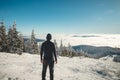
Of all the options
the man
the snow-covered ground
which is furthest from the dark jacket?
the snow-covered ground

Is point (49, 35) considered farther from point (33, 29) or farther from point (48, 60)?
point (33, 29)

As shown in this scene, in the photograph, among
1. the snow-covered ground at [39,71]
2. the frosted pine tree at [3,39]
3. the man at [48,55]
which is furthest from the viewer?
the frosted pine tree at [3,39]

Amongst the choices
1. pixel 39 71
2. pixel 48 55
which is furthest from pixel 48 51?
pixel 39 71

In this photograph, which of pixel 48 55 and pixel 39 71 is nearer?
pixel 48 55

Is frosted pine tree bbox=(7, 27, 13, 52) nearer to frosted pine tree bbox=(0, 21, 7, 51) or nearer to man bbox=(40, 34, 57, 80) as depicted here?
frosted pine tree bbox=(0, 21, 7, 51)

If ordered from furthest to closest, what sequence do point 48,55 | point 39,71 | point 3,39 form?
point 3,39
point 39,71
point 48,55

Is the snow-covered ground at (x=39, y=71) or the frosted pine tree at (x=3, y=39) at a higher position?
the frosted pine tree at (x=3, y=39)

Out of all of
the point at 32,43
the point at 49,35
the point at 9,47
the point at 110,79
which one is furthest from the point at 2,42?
the point at 49,35

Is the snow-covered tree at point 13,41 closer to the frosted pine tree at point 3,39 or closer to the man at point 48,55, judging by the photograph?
the frosted pine tree at point 3,39

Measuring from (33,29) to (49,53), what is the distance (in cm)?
6369

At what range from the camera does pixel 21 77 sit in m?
13.0

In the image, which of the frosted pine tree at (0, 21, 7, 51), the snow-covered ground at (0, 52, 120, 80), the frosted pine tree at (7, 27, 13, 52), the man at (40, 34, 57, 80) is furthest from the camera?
the frosted pine tree at (7, 27, 13, 52)

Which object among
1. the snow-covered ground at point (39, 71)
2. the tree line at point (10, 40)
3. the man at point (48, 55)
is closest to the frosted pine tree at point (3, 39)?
the tree line at point (10, 40)

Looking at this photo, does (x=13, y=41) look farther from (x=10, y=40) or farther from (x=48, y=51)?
(x=48, y=51)
